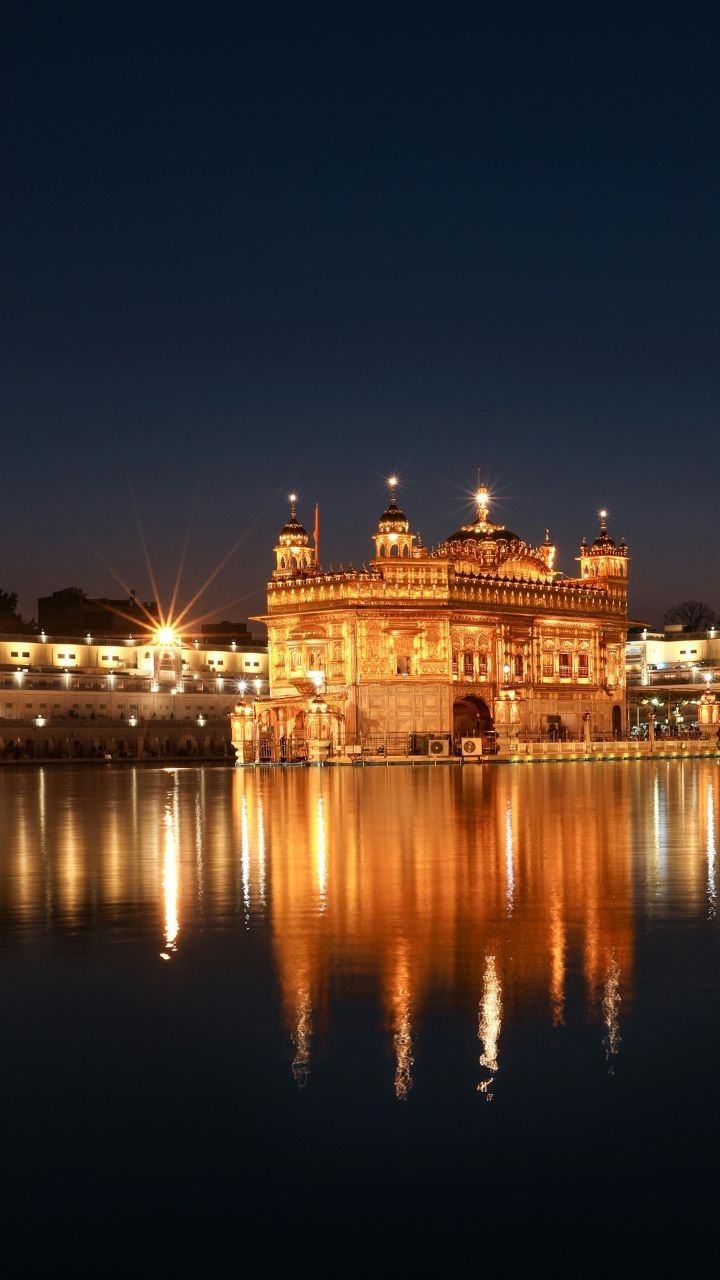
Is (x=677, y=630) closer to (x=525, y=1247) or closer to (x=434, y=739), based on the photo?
(x=434, y=739)

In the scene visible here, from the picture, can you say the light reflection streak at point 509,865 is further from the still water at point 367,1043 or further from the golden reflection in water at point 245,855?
the golden reflection in water at point 245,855

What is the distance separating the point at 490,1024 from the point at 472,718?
75.4 metres

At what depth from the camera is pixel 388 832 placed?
24.6 m

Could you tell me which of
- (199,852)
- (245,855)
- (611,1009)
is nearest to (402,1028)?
(611,1009)

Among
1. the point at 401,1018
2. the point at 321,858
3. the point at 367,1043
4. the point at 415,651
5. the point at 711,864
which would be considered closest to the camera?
the point at 367,1043

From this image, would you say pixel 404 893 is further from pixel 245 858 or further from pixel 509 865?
pixel 245 858

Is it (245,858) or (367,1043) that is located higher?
(367,1043)

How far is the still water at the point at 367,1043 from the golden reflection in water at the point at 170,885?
71 millimetres

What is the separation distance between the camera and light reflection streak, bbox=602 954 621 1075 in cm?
862

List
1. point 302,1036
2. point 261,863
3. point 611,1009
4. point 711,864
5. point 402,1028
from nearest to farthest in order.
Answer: point 302,1036
point 402,1028
point 611,1009
point 711,864
point 261,863

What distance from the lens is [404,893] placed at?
15.8 metres

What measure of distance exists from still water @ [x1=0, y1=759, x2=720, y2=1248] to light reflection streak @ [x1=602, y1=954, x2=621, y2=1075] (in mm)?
29

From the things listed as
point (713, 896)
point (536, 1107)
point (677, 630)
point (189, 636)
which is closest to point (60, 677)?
point (189, 636)

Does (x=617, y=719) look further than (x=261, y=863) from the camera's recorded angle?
Yes
